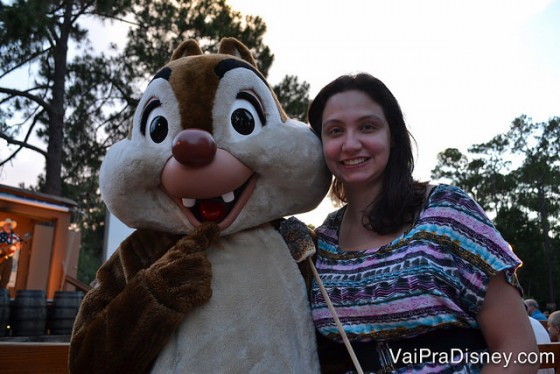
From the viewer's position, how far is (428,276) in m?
1.39

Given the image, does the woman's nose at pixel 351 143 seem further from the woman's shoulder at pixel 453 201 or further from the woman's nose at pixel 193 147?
the woman's nose at pixel 193 147

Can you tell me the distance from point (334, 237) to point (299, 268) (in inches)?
7.0

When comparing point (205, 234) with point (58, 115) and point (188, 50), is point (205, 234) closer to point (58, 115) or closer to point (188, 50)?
point (188, 50)

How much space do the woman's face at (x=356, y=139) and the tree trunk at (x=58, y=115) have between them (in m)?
9.89

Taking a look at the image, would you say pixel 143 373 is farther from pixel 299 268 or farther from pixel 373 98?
pixel 373 98

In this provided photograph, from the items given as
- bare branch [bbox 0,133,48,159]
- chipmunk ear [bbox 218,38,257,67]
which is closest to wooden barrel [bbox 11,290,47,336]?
chipmunk ear [bbox 218,38,257,67]

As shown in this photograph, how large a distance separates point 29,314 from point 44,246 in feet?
16.0

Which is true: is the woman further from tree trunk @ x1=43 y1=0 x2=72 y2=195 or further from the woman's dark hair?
tree trunk @ x1=43 y1=0 x2=72 y2=195

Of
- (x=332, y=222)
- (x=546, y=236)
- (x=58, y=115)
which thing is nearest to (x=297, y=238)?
(x=332, y=222)

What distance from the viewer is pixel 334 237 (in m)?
1.78

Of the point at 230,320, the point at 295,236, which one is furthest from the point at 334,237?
the point at 230,320

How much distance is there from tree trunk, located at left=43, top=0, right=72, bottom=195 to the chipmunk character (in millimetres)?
9548

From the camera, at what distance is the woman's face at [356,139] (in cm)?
166

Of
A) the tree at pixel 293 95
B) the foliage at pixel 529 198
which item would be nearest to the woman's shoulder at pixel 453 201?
the tree at pixel 293 95
